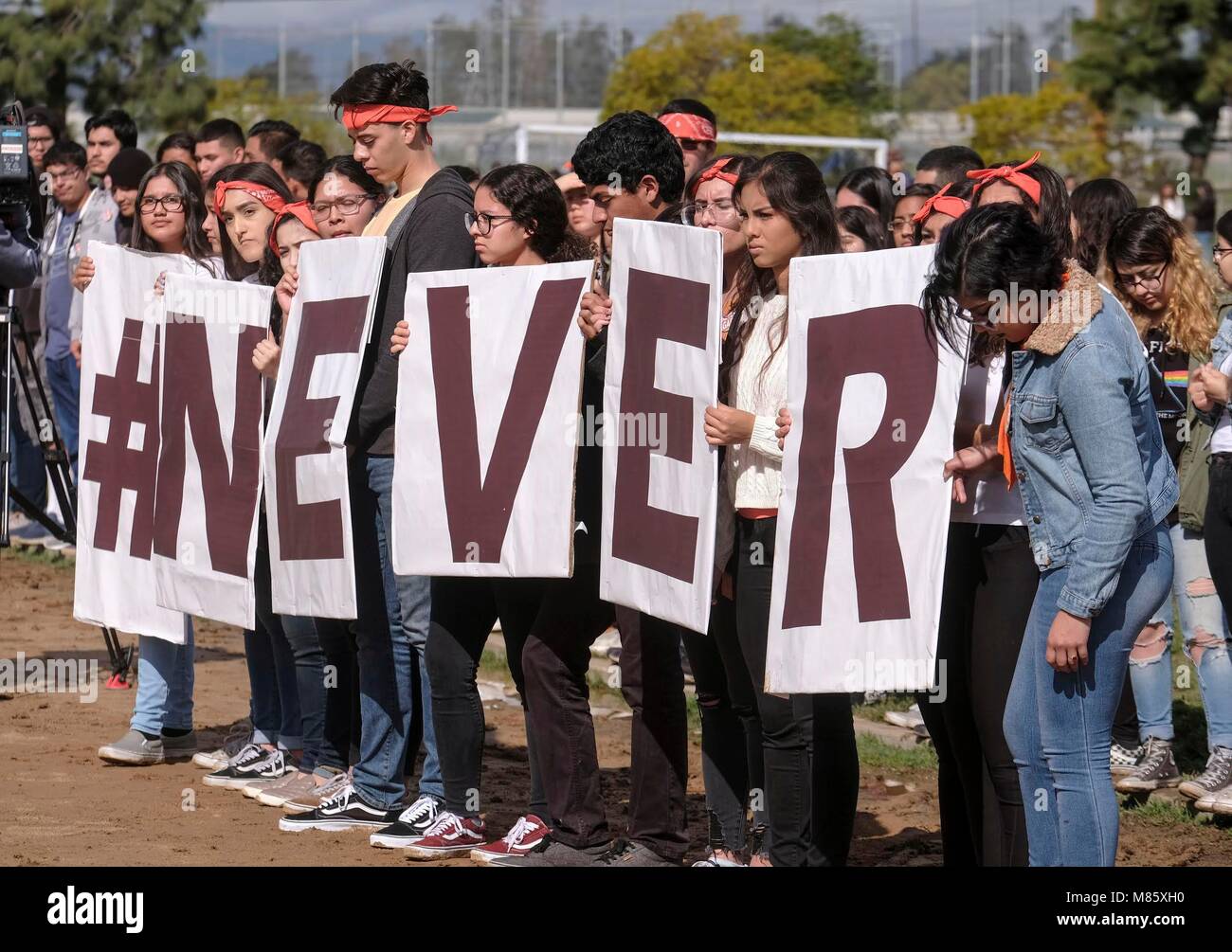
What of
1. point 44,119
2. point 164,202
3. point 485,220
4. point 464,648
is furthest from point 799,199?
point 44,119

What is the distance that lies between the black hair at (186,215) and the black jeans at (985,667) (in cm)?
359

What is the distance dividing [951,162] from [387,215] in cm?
260

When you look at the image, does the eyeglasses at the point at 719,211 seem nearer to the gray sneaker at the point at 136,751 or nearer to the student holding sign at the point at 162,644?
the student holding sign at the point at 162,644

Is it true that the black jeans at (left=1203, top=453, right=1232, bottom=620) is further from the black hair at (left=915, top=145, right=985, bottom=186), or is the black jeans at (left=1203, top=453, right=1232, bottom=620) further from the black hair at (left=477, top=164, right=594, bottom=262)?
the black hair at (left=477, top=164, right=594, bottom=262)

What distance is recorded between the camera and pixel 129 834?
5.77m

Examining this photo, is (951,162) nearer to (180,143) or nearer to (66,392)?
(180,143)

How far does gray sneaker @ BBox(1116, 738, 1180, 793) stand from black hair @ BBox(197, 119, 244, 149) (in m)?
5.68

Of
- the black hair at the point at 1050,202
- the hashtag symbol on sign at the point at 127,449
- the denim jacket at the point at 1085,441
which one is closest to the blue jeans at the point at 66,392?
the hashtag symbol on sign at the point at 127,449

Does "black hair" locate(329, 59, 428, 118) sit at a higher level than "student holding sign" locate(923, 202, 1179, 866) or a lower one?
higher

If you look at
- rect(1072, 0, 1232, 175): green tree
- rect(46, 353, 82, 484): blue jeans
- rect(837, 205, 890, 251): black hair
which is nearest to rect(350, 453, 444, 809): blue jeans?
rect(837, 205, 890, 251): black hair

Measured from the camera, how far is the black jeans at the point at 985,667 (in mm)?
4387

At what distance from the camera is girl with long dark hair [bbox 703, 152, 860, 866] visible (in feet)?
15.5
